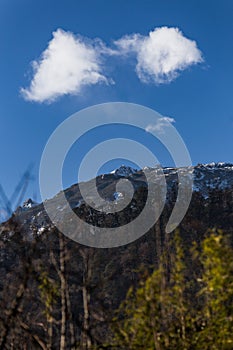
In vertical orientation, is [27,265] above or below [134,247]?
below

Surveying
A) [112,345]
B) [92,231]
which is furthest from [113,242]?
[112,345]

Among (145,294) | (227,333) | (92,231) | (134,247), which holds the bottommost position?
(227,333)

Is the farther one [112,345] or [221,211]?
[221,211]

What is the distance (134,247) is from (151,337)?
104732 millimetres

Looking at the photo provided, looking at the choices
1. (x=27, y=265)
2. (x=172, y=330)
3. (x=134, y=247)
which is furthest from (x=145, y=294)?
(x=134, y=247)

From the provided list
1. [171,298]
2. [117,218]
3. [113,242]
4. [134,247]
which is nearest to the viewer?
[171,298]

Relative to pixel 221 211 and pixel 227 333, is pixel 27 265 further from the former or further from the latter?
pixel 221 211

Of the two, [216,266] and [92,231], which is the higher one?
[92,231]

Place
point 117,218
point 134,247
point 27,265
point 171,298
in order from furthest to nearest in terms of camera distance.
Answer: point 117,218, point 134,247, point 171,298, point 27,265

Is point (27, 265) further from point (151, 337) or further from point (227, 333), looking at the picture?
point (227, 333)

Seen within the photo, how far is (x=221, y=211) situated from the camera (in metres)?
130

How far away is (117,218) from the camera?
135000mm

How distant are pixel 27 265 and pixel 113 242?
117 m

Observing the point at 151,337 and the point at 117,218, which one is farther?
the point at 117,218
